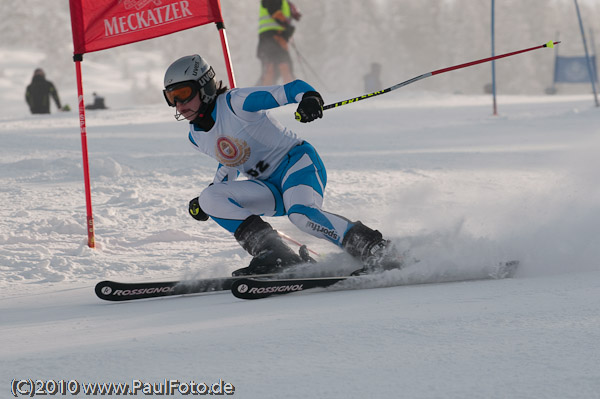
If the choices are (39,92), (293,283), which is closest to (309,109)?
(293,283)

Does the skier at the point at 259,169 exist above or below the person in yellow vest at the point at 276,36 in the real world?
below

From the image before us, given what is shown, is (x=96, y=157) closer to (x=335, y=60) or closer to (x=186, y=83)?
(x=186, y=83)

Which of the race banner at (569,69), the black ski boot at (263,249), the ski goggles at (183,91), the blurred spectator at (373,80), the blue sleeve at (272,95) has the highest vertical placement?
the blurred spectator at (373,80)

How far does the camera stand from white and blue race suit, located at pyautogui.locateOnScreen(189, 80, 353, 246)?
3729 millimetres

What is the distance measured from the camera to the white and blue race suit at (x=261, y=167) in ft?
12.2

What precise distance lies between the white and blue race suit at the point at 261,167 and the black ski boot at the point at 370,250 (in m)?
0.06

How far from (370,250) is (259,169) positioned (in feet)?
2.92

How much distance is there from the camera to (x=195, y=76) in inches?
150

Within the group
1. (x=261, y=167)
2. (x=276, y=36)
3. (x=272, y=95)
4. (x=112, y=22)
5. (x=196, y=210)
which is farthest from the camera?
(x=276, y=36)

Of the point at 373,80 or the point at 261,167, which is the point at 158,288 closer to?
the point at 261,167

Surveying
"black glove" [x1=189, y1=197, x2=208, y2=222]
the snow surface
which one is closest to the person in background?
the snow surface

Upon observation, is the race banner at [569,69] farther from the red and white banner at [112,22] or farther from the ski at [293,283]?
the ski at [293,283]

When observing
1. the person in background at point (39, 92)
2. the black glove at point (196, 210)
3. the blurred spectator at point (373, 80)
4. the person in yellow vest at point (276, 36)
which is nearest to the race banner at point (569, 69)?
the blurred spectator at point (373, 80)

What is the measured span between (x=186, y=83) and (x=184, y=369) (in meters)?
2.12
